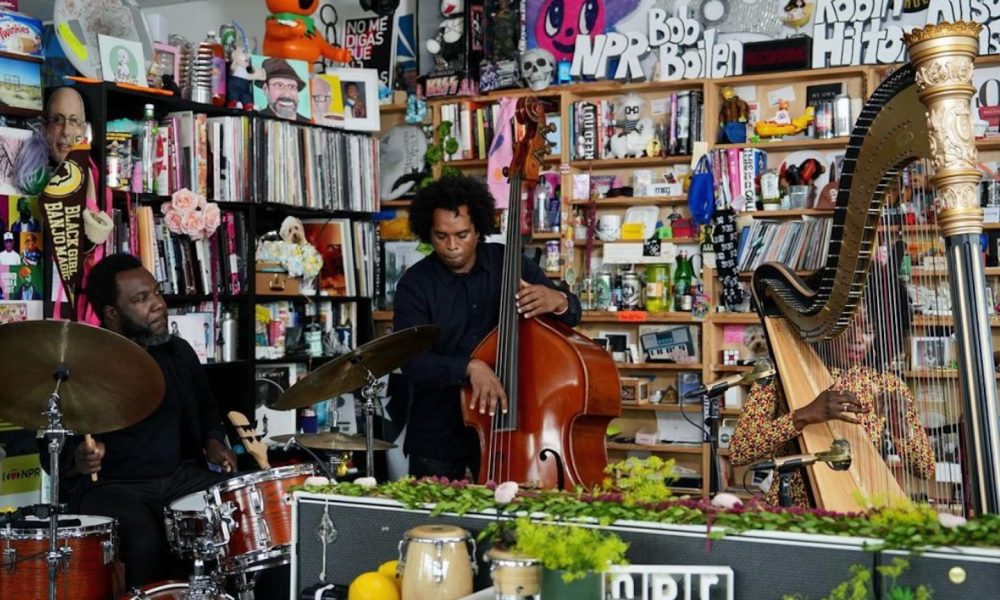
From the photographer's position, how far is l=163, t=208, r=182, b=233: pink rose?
488 centimetres

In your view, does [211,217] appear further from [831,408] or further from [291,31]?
[831,408]

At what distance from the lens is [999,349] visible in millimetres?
5199

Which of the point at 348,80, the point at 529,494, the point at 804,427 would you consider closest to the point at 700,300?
the point at 348,80

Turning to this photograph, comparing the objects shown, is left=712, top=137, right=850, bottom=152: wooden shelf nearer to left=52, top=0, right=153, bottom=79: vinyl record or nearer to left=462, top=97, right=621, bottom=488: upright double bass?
left=462, top=97, right=621, bottom=488: upright double bass

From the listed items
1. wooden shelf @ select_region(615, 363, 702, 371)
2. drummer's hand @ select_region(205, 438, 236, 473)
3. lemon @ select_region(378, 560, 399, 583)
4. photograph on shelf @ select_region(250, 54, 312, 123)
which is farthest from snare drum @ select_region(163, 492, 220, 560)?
wooden shelf @ select_region(615, 363, 702, 371)

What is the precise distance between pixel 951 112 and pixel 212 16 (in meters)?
6.09

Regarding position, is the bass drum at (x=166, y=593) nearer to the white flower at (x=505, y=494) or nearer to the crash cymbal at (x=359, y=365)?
the crash cymbal at (x=359, y=365)

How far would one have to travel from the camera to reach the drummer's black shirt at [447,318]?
3.62 m

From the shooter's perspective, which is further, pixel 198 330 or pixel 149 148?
pixel 198 330

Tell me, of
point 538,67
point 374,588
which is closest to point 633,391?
point 538,67

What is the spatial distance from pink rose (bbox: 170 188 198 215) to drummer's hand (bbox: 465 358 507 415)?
7.00 ft

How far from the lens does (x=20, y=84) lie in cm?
454

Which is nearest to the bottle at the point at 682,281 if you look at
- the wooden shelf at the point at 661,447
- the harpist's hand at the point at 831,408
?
the wooden shelf at the point at 661,447

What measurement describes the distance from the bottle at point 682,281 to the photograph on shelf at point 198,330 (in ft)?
7.43
